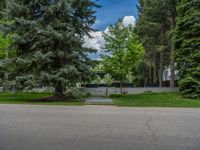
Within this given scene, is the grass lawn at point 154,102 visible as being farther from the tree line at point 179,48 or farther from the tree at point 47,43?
the tree at point 47,43

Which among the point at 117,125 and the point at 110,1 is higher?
the point at 110,1

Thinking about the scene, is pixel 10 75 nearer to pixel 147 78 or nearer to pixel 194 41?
pixel 194 41

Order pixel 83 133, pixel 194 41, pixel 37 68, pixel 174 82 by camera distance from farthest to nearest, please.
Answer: pixel 174 82 < pixel 194 41 < pixel 37 68 < pixel 83 133

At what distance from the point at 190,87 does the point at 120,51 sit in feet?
23.9

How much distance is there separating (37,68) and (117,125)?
44.3 ft

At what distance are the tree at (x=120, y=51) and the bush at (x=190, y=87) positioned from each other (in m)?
5.37

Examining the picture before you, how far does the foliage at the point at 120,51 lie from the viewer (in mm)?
25531

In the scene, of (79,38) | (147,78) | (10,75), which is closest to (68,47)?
(79,38)

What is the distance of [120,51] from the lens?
25.5 meters

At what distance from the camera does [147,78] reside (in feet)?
160

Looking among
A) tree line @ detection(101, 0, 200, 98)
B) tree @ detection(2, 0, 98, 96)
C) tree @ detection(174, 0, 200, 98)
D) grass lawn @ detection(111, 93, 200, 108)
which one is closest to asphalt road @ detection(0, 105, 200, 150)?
grass lawn @ detection(111, 93, 200, 108)

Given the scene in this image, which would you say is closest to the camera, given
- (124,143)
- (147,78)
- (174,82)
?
(124,143)

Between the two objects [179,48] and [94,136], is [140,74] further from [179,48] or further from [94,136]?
[94,136]

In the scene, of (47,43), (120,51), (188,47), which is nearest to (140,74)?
(120,51)
